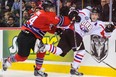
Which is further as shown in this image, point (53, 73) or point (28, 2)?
point (28, 2)

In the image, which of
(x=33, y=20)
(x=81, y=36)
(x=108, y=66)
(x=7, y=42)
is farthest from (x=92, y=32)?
(x=7, y=42)

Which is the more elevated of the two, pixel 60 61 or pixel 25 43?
pixel 25 43

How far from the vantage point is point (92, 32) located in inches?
218

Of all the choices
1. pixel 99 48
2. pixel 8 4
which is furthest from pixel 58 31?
pixel 8 4

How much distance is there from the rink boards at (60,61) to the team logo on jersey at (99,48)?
0.19 feet

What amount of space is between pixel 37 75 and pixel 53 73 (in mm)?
329

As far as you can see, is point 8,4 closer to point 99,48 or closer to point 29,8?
point 29,8

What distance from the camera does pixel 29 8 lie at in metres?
6.82

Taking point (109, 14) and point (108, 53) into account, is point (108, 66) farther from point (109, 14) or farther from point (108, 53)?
point (109, 14)

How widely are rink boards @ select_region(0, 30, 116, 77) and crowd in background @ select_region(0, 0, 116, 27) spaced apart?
41 cm

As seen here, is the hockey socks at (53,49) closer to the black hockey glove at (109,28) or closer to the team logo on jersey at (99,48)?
the team logo on jersey at (99,48)

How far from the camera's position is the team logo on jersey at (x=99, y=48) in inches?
220

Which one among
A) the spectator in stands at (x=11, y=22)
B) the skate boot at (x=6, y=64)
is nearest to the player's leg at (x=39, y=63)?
the skate boot at (x=6, y=64)

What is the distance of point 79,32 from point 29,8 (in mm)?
1595
